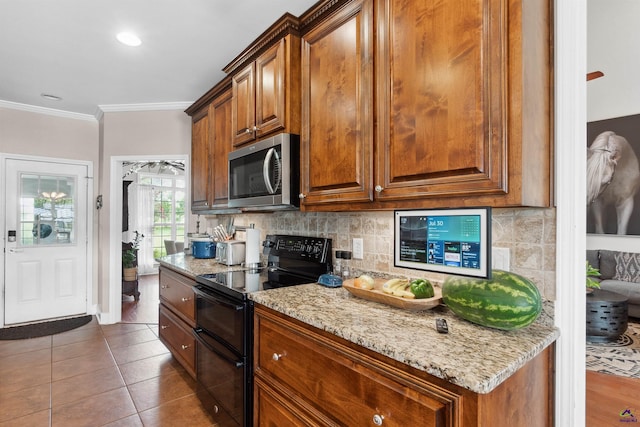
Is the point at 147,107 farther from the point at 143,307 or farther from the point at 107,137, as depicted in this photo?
the point at 143,307

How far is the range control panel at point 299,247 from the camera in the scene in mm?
2082

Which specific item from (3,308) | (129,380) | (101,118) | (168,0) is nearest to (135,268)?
(3,308)

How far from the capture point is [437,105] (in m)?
1.20

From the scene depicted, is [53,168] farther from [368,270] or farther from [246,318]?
[368,270]

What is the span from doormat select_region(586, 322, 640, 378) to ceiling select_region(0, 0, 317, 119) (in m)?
3.31

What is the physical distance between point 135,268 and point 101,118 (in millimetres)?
2415

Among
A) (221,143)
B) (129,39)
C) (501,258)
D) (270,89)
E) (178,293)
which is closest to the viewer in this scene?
(501,258)

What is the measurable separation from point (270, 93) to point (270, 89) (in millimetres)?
25

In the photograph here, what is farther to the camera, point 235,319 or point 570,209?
point 235,319

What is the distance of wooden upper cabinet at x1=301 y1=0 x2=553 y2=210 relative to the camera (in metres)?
1.04

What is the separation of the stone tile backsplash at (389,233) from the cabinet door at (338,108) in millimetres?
339

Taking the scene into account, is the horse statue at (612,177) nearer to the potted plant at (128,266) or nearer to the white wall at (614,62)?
the white wall at (614,62)

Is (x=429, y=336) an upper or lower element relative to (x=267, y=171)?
lower

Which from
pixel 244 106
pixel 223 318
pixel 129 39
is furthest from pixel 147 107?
pixel 223 318
